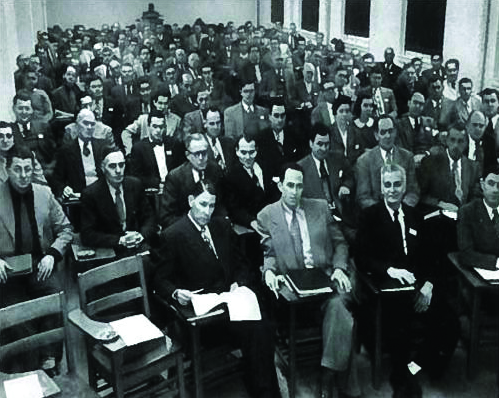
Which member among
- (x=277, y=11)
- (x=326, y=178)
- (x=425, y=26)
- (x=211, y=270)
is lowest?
(x=211, y=270)

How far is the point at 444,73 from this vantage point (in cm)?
747

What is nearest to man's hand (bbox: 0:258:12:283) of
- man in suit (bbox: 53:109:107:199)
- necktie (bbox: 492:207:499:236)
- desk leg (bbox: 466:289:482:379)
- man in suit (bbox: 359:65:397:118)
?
man in suit (bbox: 53:109:107:199)

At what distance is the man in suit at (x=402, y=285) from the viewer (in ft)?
11.5

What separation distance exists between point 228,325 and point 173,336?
320 mm

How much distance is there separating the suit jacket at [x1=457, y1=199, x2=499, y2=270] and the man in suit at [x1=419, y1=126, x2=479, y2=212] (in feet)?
3.74

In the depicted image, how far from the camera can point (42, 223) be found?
3.90 meters

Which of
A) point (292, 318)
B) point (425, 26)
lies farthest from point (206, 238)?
point (425, 26)

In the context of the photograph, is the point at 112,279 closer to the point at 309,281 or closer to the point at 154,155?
the point at 309,281

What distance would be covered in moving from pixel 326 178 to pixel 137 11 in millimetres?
16499

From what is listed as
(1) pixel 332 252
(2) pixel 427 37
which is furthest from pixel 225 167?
(2) pixel 427 37

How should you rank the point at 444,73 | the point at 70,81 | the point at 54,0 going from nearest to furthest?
1. the point at 444,73
2. the point at 70,81
3. the point at 54,0

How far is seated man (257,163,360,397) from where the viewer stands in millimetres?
3416

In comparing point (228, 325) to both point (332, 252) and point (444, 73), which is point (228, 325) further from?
point (444, 73)

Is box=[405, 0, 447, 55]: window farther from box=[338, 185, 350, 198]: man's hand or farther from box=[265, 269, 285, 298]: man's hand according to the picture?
box=[265, 269, 285, 298]: man's hand
